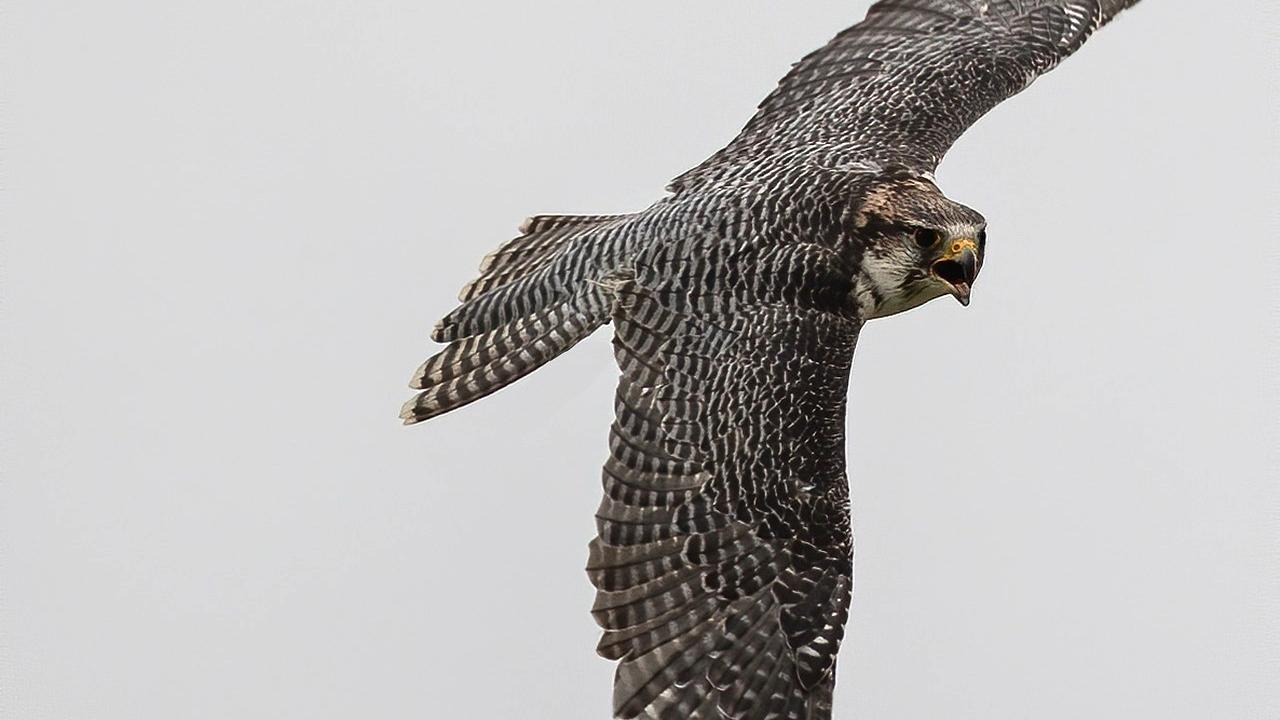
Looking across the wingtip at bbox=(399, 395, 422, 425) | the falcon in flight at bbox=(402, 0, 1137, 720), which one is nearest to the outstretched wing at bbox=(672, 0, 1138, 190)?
the falcon in flight at bbox=(402, 0, 1137, 720)

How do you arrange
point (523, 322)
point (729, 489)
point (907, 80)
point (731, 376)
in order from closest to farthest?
1. point (729, 489)
2. point (731, 376)
3. point (523, 322)
4. point (907, 80)

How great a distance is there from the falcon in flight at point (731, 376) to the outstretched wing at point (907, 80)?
64 mm

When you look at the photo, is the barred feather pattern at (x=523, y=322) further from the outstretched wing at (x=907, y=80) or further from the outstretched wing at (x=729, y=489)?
the outstretched wing at (x=907, y=80)

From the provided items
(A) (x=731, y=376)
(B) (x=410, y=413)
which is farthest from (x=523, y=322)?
(A) (x=731, y=376)

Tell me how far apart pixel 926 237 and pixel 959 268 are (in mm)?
237

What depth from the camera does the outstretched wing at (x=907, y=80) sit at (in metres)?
12.8

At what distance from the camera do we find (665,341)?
1180 cm

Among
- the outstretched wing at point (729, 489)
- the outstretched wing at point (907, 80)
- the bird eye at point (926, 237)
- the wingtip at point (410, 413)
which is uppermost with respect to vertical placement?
the outstretched wing at point (907, 80)

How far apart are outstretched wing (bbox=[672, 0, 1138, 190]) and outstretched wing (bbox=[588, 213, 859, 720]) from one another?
103 cm

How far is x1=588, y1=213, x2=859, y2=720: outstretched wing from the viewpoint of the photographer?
1128cm

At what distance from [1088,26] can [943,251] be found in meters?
3.24

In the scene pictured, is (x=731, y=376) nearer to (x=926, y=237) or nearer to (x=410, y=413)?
(x=926, y=237)

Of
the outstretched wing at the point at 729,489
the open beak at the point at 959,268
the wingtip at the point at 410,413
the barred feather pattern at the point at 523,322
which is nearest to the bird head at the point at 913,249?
the open beak at the point at 959,268

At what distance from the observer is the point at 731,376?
11.6 meters
